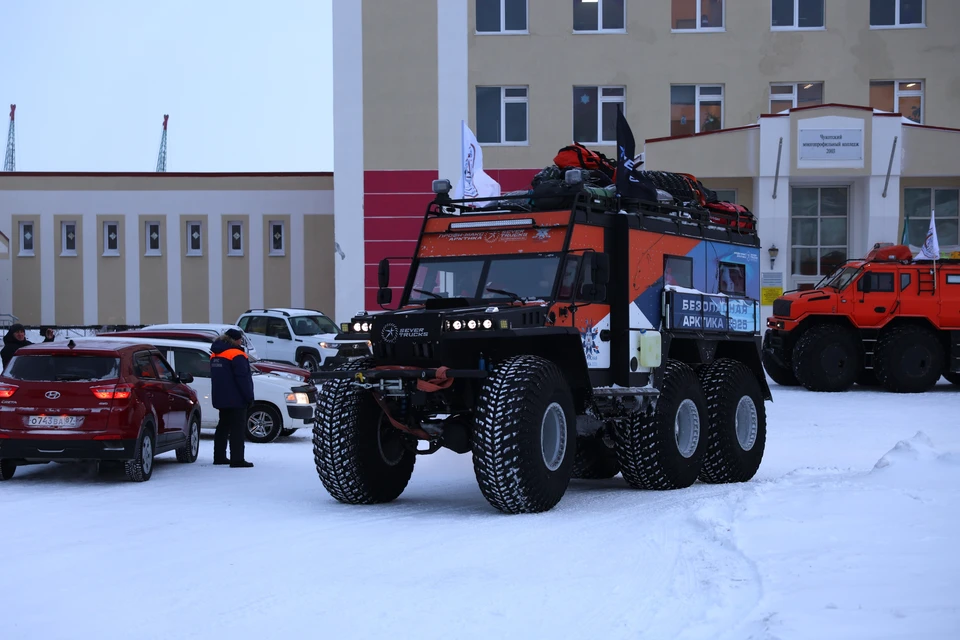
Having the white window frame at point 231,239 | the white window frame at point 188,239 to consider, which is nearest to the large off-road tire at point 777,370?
the white window frame at point 231,239

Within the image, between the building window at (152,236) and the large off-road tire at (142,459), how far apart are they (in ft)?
103

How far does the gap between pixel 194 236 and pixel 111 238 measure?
2939 mm

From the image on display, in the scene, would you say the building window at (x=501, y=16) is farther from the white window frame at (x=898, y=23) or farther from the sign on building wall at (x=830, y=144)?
the white window frame at (x=898, y=23)

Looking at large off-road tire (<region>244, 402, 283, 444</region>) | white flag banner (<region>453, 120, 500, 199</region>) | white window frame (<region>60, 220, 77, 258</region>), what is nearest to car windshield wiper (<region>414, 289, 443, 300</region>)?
large off-road tire (<region>244, 402, 283, 444</region>)

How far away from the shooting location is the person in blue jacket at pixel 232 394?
1451cm

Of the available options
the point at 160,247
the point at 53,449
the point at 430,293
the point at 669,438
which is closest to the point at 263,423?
the point at 53,449

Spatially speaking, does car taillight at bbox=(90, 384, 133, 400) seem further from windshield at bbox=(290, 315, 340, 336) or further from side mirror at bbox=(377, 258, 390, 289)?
windshield at bbox=(290, 315, 340, 336)

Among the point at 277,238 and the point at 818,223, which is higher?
the point at 277,238

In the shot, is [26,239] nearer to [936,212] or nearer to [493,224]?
[936,212]

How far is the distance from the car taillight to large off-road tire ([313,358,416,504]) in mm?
2849

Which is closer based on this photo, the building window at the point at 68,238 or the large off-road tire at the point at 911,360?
the large off-road tire at the point at 911,360

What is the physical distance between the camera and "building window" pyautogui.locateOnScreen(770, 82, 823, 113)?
116 ft

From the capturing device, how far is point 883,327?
23.7 meters

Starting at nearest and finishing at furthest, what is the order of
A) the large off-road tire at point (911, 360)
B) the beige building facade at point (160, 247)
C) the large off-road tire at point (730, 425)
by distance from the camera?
the large off-road tire at point (730, 425) < the large off-road tire at point (911, 360) < the beige building facade at point (160, 247)
